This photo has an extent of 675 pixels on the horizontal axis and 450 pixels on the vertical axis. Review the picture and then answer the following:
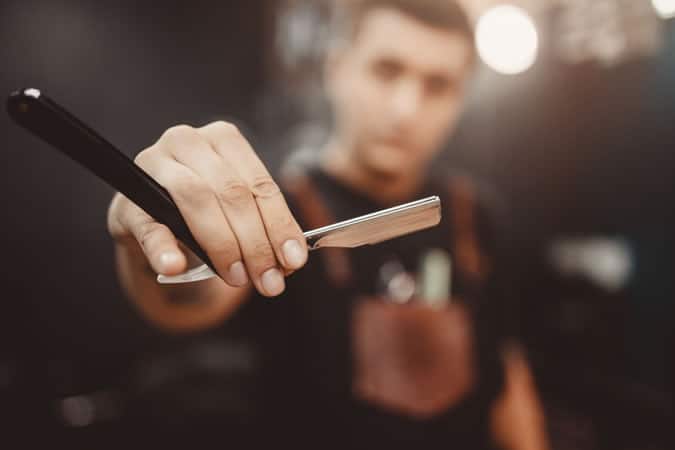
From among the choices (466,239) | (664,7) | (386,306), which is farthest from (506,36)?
(386,306)

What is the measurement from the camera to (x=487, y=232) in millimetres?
1192

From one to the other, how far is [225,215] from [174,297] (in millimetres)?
420

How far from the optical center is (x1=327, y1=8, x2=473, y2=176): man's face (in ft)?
3.22

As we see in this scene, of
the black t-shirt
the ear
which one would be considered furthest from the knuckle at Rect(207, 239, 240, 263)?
the ear

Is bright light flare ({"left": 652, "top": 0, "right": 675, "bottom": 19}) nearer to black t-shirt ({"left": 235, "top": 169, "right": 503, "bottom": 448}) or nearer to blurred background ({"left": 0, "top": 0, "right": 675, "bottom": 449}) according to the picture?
blurred background ({"left": 0, "top": 0, "right": 675, "bottom": 449})

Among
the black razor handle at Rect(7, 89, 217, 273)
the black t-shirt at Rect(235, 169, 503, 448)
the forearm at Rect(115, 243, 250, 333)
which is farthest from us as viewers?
the black t-shirt at Rect(235, 169, 503, 448)

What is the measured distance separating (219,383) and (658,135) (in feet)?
5.84

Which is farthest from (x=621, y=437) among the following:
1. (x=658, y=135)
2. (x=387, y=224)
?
(x=387, y=224)

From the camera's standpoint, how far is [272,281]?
0.29 m

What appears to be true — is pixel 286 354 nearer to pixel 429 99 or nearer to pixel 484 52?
pixel 429 99

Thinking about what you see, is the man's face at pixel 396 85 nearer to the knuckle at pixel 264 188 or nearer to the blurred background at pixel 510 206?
the blurred background at pixel 510 206

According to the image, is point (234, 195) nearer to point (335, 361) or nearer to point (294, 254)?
point (294, 254)

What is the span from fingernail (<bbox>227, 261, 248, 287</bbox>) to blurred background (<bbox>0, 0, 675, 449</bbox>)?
1.75 feet

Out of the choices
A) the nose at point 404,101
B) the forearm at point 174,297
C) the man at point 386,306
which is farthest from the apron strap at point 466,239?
the forearm at point 174,297
